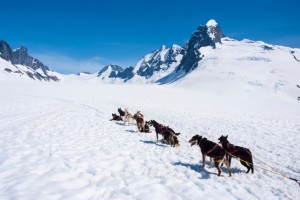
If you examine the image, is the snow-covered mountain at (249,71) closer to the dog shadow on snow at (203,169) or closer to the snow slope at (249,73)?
the snow slope at (249,73)

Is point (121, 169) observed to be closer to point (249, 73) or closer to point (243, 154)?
point (243, 154)


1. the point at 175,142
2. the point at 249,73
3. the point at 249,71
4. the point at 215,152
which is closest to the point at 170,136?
the point at 175,142

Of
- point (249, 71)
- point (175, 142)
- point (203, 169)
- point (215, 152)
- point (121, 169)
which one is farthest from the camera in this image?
point (249, 71)

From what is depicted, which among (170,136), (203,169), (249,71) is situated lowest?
(203,169)

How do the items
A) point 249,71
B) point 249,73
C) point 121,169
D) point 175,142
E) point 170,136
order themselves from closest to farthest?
point 121,169, point 175,142, point 170,136, point 249,73, point 249,71

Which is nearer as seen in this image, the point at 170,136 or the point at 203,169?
the point at 203,169

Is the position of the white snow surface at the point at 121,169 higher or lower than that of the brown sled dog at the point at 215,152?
lower

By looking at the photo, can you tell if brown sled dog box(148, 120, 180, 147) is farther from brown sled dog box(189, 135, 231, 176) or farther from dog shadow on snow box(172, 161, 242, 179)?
brown sled dog box(189, 135, 231, 176)

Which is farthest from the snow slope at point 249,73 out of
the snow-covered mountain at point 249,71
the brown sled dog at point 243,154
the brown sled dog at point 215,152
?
the brown sled dog at point 215,152

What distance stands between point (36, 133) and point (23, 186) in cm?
926

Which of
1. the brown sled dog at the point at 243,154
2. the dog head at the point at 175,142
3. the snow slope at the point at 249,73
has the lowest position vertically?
the dog head at the point at 175,142

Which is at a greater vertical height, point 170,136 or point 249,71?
point 249,71

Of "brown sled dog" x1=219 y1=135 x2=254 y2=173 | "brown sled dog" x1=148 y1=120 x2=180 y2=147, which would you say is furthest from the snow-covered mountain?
"brown sled dog" x1=219 y1=135 x2=254 y2=173

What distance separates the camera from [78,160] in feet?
38.0
